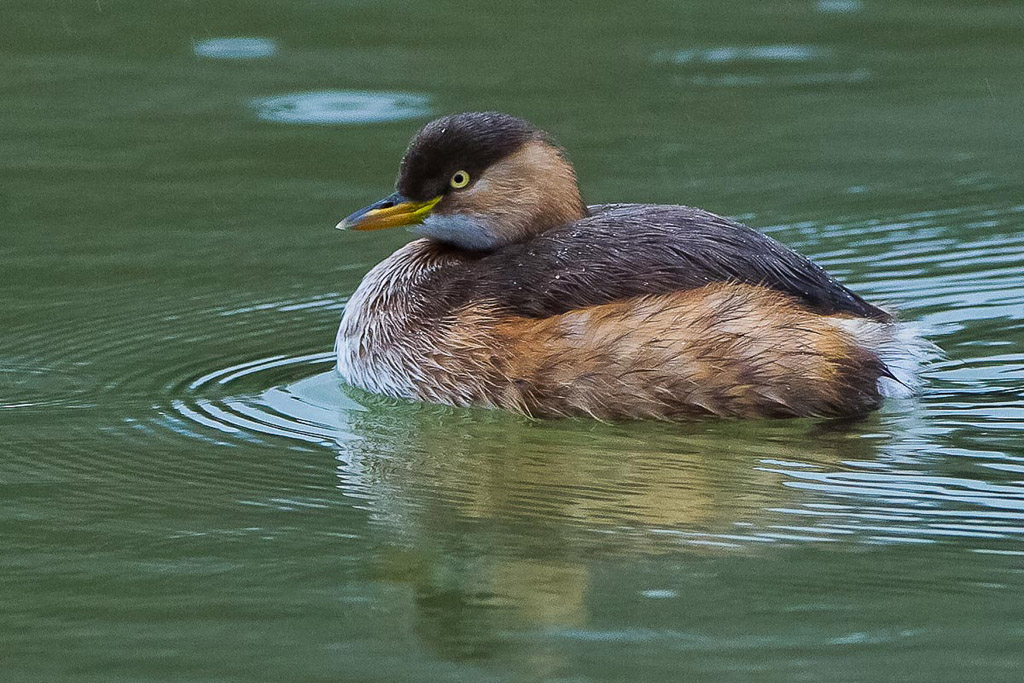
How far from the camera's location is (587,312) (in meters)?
6.32

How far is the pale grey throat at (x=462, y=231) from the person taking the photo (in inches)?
274

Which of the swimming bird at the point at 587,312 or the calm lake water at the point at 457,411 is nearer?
the calm lake water at the point at 457,411

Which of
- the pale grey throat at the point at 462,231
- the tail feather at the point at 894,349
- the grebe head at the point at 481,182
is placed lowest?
the tail feather at the point at 894,349

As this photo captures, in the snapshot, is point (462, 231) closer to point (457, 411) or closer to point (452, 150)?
point (452, 150)

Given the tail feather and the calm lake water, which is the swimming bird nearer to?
the tail feather

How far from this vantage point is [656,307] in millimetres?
6266

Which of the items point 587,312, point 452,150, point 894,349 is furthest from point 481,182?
point 894,349

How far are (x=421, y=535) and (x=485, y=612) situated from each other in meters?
0.72

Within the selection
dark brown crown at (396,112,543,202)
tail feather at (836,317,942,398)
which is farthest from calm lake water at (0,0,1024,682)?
dark brown crown at (396,112,543,202)

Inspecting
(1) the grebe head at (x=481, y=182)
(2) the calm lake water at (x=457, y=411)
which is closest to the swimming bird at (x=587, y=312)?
(1) the grebe head at (x=481, y=182)

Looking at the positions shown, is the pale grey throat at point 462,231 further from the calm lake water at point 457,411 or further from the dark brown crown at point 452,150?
the calm lake water at point 457,411

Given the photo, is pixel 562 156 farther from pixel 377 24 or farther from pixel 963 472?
pixel 377 24

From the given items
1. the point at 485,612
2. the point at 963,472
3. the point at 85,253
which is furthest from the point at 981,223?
the point at 485,612

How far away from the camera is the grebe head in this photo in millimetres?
6887
